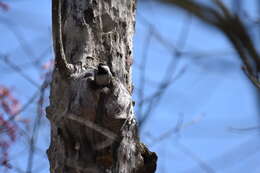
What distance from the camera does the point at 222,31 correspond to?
1.17 m

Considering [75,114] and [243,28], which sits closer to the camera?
[243,28]

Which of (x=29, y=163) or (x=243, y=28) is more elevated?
(x=243, y=28)

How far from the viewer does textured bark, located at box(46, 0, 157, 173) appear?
2053mm

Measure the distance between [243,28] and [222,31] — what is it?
52 millimetres

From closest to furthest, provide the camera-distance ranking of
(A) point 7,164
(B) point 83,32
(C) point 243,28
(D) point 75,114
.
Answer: (C) point 243,28
(D) point 75,114
(B) point 83,32
(A) point 7,164

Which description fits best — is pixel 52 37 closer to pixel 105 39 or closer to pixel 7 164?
pixel 105 39

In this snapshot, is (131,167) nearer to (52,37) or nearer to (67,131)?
(67,131)

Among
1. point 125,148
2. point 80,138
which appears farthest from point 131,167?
point 80,138

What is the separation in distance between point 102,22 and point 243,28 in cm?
133

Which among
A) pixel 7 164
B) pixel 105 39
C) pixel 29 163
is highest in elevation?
pixel 105 39

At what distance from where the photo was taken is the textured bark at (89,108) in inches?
80.8

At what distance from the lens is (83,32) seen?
7.61 feet

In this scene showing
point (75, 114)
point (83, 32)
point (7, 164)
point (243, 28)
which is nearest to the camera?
point (243, 28)

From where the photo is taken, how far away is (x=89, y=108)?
2041 millimetres
